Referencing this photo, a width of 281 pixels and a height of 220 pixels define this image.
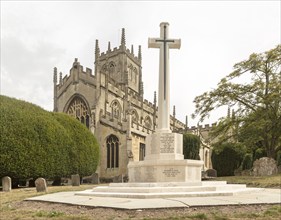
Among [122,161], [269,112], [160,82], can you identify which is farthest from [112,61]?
[160,82]

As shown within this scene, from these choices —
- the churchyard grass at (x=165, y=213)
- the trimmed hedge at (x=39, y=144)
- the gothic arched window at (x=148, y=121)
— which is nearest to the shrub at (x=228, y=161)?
the trimmed hedge at (x=39, y=144)

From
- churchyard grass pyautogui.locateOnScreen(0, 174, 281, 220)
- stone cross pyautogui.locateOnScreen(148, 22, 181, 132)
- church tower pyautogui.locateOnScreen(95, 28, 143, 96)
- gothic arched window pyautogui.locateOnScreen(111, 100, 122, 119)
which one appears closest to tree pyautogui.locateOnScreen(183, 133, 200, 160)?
gothic arched window pyautogui.locateOnScreen(111, 100, 122, 119)

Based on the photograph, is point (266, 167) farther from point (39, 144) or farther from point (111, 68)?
point (111, 68)

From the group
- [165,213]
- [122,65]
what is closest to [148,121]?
[122,65]

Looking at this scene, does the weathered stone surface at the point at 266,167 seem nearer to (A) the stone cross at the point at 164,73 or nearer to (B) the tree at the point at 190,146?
(A) the stone cross at the point at 164,73

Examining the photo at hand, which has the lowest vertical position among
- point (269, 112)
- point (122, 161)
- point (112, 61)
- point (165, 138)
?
point (122, 161)

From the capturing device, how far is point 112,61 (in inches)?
2206

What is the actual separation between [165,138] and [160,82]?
7.57 ft

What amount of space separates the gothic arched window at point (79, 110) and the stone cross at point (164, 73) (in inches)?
1047

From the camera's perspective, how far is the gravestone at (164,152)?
10938mm

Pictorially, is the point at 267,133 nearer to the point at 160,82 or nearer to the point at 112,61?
the point at 160,82

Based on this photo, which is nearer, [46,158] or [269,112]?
[46,158]

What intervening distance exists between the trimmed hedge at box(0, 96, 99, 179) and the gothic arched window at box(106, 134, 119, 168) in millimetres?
8584

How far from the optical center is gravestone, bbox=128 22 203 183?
10.9 meters
